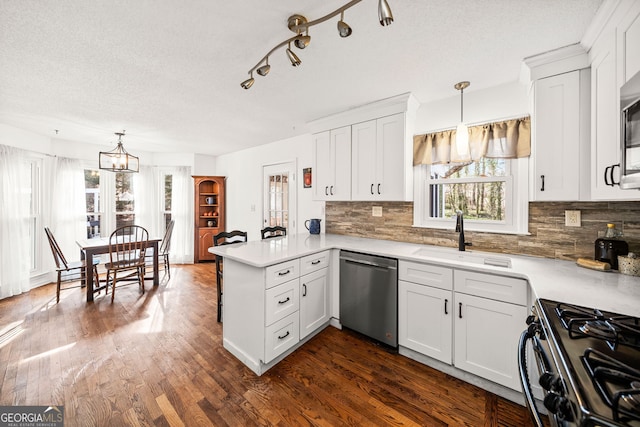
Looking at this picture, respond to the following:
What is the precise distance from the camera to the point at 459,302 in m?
1.86

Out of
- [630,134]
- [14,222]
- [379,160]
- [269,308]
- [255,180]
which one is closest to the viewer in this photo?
[630,134]

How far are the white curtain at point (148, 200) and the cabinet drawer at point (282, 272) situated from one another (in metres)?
4.54

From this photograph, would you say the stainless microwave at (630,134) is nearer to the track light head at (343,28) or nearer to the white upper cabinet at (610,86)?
the white upper cabinet at (610,86)

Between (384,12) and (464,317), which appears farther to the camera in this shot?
(464,317)

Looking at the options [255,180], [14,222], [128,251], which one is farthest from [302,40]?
[14,222]

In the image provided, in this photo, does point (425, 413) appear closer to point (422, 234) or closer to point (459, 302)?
point (459, 302)

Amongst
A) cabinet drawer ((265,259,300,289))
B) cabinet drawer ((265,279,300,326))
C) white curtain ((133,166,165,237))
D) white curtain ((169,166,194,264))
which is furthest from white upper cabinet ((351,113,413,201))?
white curtain ((133,166,165,237))

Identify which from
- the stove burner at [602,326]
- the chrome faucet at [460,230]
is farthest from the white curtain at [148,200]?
the stove burner at [602,326]

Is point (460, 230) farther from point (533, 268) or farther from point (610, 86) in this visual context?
point (610, 86)

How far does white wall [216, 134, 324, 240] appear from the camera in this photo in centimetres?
393

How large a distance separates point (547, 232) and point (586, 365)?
171 centimetres

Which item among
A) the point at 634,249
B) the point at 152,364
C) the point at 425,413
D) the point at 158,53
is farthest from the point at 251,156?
the point at 634,249

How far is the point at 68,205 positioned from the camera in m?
4.29

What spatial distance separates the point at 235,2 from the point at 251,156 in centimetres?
368
